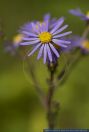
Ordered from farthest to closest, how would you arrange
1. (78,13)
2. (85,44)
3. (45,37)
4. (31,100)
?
1. (31,100)
2. (85,44)
3. (78,13)
4. (45,37)

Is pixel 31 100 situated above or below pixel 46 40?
above

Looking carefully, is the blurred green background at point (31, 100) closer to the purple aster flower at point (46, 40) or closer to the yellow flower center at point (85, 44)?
the yellow flower center at point (85, 44)

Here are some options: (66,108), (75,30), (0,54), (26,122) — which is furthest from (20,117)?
(75,30)

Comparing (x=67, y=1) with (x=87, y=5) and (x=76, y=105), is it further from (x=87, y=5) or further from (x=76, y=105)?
A: (x=76, y=105)

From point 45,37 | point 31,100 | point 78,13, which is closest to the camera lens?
point 45,37

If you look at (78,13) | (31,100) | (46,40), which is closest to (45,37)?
(46,40)

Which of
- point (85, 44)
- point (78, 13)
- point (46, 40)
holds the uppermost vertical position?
point (85, 44)

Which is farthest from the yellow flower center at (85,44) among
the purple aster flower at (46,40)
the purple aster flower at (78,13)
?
the purple aster flower at (46,40)

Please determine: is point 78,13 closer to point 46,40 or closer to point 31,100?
point 46,40

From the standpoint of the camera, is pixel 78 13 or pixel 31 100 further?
pixel 31 100
